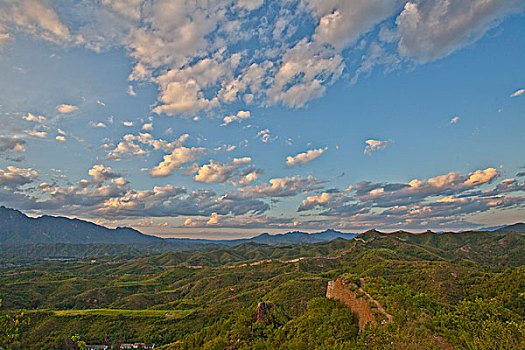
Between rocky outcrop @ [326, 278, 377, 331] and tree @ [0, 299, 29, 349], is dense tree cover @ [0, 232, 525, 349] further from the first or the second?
Answer: tree @ [0, 299, 29, 349]

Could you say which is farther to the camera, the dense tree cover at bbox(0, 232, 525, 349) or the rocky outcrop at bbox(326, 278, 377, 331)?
the rocky outcrop at bbox(326, 278, 377, 331)

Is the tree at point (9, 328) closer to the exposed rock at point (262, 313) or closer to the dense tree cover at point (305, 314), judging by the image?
the dense tree cover at point (305, 314)

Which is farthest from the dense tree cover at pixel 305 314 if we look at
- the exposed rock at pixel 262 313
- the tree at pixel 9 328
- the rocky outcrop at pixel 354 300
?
the tree at pixel 9 328

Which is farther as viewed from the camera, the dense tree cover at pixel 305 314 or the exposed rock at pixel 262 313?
the exposed rock at pixel 262 313

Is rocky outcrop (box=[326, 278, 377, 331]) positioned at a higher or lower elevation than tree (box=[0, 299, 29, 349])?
lower

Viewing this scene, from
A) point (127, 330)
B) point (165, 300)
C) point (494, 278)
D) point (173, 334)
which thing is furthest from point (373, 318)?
point (165, 300)

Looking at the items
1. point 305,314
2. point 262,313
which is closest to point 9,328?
point 305,314

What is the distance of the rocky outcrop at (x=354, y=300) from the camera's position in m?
41.7

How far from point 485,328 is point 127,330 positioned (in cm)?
15571

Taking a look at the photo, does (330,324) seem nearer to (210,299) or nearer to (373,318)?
(373,318)

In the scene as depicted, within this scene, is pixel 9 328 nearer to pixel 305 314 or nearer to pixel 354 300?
pixel 354 300

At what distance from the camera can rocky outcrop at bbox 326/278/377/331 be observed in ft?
137

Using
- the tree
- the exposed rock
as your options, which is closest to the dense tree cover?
the exposed rock

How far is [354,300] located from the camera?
49250 millimetres
